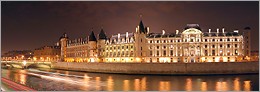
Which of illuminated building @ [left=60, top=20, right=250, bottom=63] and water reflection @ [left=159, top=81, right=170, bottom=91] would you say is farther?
illuminated building @ [left=60, top=20, right=250, bottom=63]

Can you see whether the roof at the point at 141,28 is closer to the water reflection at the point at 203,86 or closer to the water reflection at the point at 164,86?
the water reflection at the point at 164,86

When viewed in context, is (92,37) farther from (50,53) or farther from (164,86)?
(164,86)

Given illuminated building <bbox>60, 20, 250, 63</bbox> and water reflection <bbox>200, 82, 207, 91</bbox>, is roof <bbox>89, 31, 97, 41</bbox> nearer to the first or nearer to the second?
illuminated building <bbox>60, 20, 250, 63</bbox>

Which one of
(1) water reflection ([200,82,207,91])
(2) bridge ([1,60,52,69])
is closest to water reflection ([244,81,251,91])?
(1) water reflection ([200,82,207,91])

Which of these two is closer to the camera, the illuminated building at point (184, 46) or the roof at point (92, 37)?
the illuminated building at point (184, 46)

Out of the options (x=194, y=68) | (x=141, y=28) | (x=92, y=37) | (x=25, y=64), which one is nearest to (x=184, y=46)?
(x=141, y=28)

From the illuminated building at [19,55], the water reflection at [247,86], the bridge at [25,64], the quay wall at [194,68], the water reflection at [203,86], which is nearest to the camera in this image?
the water reflection at [247,86]

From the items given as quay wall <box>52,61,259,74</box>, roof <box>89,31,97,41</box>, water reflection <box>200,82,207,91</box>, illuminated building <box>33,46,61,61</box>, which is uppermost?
roof <box>89,31,97,41</box>

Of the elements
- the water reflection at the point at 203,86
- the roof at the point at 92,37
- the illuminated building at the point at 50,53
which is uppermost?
the roof at the point at 92,37

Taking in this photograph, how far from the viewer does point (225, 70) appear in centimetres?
3656

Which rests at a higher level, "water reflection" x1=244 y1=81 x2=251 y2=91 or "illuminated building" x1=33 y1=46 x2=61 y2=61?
"illuminated building" x1=33 y1=46 x2=61 y2=61

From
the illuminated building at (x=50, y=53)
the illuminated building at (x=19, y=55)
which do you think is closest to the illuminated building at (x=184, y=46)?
the illuminated building at (x=50, y=53)

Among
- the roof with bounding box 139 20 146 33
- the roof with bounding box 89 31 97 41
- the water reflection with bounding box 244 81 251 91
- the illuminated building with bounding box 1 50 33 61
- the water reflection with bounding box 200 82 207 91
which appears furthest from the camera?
the illuminated building with bounding box 1 50 33 61

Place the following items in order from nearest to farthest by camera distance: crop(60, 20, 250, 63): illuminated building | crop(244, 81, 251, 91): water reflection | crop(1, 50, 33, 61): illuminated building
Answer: crop(244, 81, 251, 91): water reflection, crop(60, 20, 250, 63): illuminated building, crop(1, 50, 33, 61): illuminated building
